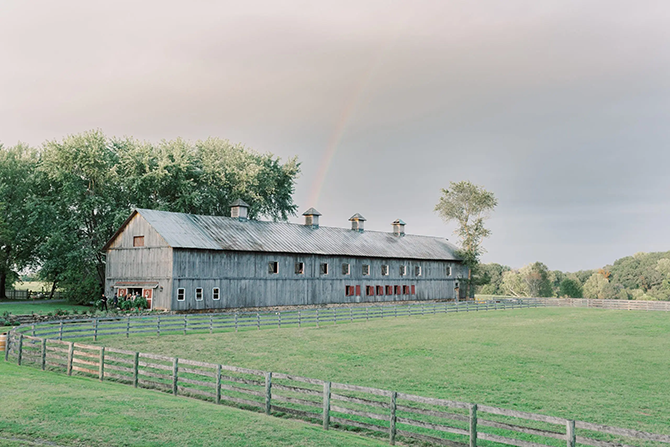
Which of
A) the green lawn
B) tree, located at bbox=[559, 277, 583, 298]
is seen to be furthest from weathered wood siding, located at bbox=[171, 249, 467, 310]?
tree, located at bbox=[559, 277, 583, 298]

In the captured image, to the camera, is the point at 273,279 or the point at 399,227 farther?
the point at 399,227

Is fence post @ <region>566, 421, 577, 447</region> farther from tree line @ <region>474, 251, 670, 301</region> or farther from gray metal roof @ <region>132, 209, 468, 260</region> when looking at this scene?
tree line @ <region>474, 251, 670, 301</region>

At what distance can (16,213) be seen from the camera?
58.6m

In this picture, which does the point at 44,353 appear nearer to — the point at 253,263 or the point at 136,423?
the point at 136,423

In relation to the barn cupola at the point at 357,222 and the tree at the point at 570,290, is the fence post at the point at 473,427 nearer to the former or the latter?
the barn cupola at the point at 357,222

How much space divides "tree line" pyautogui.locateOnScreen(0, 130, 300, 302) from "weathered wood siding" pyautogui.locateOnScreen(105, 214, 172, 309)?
5942mm

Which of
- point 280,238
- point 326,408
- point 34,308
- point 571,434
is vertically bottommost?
point 34,308

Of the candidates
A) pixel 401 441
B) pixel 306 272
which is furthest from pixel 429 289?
pixel 401 441

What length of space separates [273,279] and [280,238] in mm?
4614

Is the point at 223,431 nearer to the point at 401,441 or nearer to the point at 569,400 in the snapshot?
the point at 401,441

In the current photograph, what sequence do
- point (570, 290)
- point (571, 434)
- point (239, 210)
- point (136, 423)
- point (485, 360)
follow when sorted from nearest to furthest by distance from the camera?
point (571, 434)
point (136, 423)
point (485, 360)
point (239, 210)
point (570, 290)

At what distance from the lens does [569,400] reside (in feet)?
50.2

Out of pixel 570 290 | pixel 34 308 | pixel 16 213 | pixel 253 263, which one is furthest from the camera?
pixel 570 290

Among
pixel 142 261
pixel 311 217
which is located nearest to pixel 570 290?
pixel 311 217
